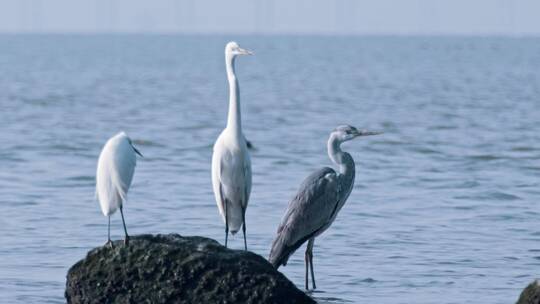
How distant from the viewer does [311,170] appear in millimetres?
20797

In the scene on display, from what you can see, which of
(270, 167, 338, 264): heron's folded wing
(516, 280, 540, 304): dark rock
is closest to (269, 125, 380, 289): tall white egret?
(270, 167, 338, 264): heron's folded wing

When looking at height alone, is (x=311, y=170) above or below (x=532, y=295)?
below

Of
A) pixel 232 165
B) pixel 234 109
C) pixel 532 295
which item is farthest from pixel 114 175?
pixel 532 295

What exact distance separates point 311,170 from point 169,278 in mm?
12275

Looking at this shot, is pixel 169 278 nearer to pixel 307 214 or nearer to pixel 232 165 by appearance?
pixel 232 165

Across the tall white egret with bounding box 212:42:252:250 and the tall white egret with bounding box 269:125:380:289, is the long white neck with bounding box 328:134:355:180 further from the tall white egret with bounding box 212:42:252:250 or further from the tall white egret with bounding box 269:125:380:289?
the tall white egret with bounding box 212:42:252:250

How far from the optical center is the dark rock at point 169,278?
8.62 metres

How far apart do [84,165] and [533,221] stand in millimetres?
9069

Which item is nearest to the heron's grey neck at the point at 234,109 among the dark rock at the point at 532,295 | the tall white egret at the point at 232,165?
the tall white egret at the point at 232,165

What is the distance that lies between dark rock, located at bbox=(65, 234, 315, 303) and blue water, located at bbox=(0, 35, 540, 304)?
1.88m

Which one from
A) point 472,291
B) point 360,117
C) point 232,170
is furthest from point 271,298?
point 360,117

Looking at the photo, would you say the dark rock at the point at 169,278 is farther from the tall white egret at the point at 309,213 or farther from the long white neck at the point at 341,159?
the long white neck at the point at 341,159

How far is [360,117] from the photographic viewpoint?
1385 inches

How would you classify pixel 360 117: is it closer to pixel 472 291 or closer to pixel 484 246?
pixel 484 246
